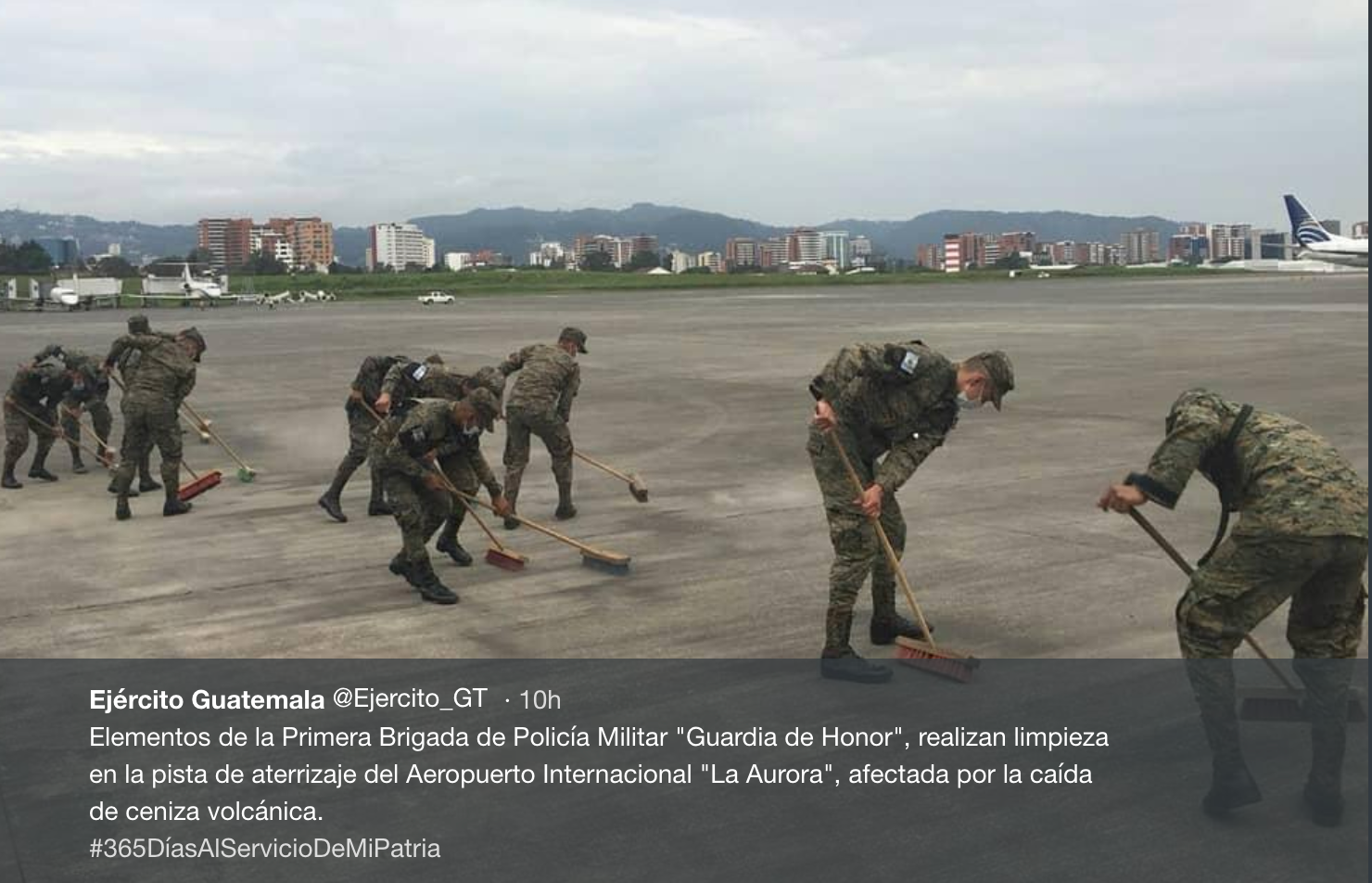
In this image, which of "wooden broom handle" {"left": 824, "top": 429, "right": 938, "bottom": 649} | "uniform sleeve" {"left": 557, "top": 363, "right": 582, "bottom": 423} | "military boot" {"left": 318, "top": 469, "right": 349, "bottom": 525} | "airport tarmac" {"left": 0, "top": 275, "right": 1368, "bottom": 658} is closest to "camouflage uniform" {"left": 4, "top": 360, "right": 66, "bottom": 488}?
"airport tarmac" {"left": 0, "top": 275, "right": 1368, "bottom": 658}

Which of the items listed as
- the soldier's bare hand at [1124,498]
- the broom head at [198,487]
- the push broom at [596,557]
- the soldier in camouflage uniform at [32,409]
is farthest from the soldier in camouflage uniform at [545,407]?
the soldier's bare hand at [1124,498]

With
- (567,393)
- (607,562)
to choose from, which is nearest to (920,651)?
(607,562)

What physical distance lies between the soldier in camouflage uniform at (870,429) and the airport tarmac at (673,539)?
0.67 metres

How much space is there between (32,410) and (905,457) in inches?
463

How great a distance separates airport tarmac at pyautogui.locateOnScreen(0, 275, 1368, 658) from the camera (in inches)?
315

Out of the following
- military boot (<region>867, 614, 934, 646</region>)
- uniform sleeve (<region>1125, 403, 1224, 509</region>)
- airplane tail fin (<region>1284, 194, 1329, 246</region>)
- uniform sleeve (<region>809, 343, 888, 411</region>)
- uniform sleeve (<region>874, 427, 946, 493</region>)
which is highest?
airplane tail fin (<region>1284, 194, 1329, 246</region>)

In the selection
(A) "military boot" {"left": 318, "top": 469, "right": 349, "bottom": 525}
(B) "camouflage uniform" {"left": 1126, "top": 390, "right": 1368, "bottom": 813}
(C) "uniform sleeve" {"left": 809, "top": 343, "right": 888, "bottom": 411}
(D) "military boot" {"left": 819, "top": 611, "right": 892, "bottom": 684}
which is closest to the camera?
A: (B) "camouflage uniform" {"left": 1126, "top": 390, "right": 1368, "bottom": 813}

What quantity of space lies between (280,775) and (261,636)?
2539 millimetres

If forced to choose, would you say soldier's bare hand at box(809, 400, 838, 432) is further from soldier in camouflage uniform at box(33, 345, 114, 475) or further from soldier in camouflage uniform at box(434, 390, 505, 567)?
soldier in camouflage uniform at box(33, 345, 114, 475)

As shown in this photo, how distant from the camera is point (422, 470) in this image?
8938mm

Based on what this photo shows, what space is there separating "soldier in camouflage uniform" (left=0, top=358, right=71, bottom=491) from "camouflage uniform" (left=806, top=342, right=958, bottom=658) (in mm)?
10743

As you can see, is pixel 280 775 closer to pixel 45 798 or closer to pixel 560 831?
pixel 45 798

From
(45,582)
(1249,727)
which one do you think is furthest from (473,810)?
(45,582)

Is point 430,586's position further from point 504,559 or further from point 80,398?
point 80,398
